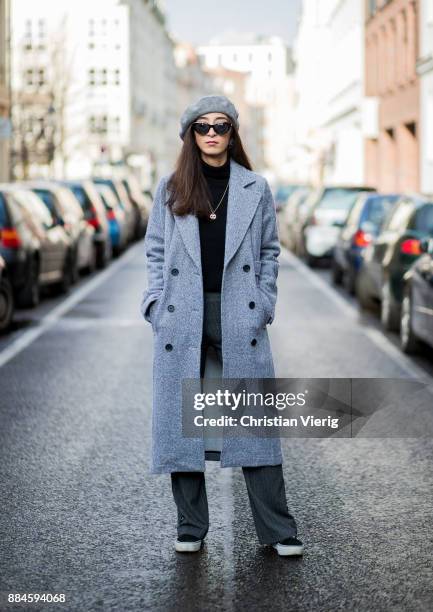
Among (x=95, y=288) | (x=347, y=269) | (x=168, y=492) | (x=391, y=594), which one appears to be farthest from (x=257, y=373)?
(x=95, y=288)

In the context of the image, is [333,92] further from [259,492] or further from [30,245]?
[259,492]

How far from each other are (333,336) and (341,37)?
54.0 metres

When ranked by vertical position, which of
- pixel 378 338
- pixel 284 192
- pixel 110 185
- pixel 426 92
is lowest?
pixel 378 338

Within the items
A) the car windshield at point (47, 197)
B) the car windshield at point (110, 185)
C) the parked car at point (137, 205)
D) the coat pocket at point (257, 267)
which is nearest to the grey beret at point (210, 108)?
the coat pocket at point (257, 267)

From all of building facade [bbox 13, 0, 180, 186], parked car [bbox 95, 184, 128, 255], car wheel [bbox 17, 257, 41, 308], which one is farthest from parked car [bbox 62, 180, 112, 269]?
building facade [bbox 13, 0, 180, 186]

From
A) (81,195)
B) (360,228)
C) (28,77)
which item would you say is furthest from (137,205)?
(28,77)

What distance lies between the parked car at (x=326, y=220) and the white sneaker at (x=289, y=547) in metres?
21.2

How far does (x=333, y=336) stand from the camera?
1462cm

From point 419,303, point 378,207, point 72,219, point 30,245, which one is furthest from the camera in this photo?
point 72,219

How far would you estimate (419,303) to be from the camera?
12203 millimetres

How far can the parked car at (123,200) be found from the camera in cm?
3619

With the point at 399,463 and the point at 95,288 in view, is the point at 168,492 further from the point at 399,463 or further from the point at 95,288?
the point at 95,288

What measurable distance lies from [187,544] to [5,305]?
9.63 m

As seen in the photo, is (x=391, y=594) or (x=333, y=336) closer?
(x=391, y=594)
